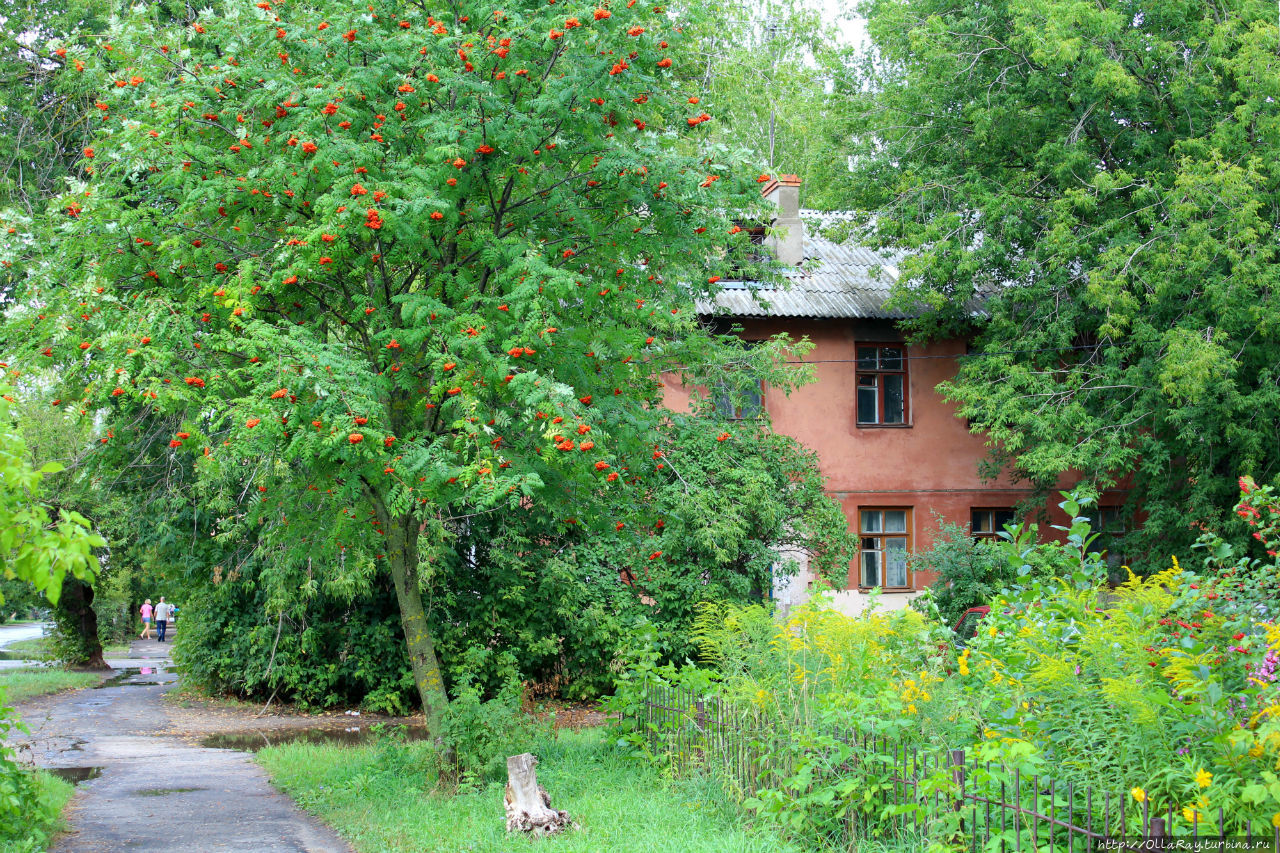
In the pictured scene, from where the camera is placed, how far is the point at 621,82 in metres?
8.09

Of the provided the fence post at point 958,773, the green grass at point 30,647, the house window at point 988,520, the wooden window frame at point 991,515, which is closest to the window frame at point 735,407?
the wooden window frame at point 991,515

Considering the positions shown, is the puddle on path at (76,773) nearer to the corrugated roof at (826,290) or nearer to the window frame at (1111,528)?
the corrugated roof at (826,290)

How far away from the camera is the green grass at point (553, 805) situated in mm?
6719

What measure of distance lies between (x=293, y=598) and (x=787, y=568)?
7419 millimetres

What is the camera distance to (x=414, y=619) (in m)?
9.65

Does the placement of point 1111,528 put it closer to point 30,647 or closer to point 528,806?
point 528,806

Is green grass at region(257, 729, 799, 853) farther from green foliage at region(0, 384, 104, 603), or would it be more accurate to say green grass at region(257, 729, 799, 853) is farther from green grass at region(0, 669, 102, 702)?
green grass at region(0, 669, 102, 702)

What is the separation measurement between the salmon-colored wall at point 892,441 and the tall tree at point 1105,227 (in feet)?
3.90

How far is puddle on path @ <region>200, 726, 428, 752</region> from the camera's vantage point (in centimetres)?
1320

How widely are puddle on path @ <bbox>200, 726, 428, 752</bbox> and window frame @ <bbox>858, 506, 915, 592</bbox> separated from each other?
10.6 metres

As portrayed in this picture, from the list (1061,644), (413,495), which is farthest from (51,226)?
(1061,644)

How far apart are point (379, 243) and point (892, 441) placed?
1586cm

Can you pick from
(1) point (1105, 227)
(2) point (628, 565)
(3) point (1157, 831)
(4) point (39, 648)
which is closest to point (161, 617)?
(4) point (39, 648)

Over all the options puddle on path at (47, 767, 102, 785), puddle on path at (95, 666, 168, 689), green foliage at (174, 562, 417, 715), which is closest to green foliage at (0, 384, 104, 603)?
puddle on path at (47, 767, 102, 785)
